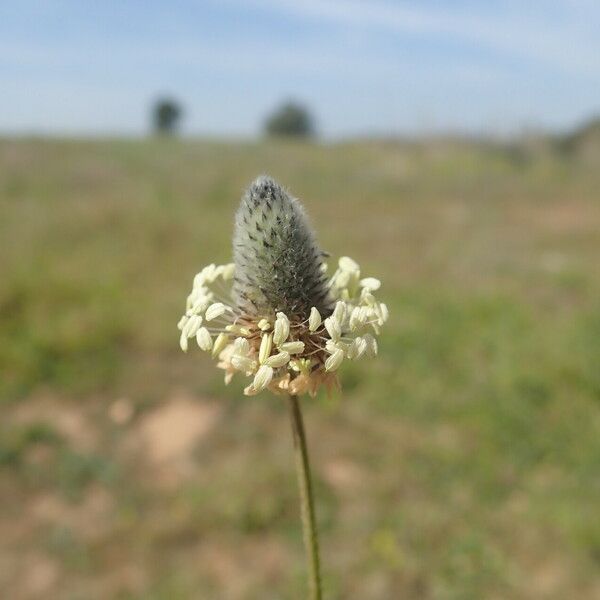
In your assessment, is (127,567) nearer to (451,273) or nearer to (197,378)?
(197,378)

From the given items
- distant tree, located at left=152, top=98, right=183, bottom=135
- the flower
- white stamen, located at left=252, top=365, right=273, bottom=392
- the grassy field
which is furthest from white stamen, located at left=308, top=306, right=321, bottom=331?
distant tree, located at left=152, top=98, right=183, bottom=135

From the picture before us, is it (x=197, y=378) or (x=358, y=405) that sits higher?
(x=197, y=378)

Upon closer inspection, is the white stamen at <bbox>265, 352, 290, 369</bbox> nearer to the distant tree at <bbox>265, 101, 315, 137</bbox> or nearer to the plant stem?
the plant stem

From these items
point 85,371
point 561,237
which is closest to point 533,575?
point 85,371

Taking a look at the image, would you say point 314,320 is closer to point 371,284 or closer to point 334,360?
point 334,360

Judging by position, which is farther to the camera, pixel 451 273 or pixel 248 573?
pixel 451 273

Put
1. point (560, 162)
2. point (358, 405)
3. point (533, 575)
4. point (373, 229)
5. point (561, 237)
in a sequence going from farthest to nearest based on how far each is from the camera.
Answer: point (560, 162) → point (373, 229) → point (561, 237) → point (358, 405) → point (533, 575)
